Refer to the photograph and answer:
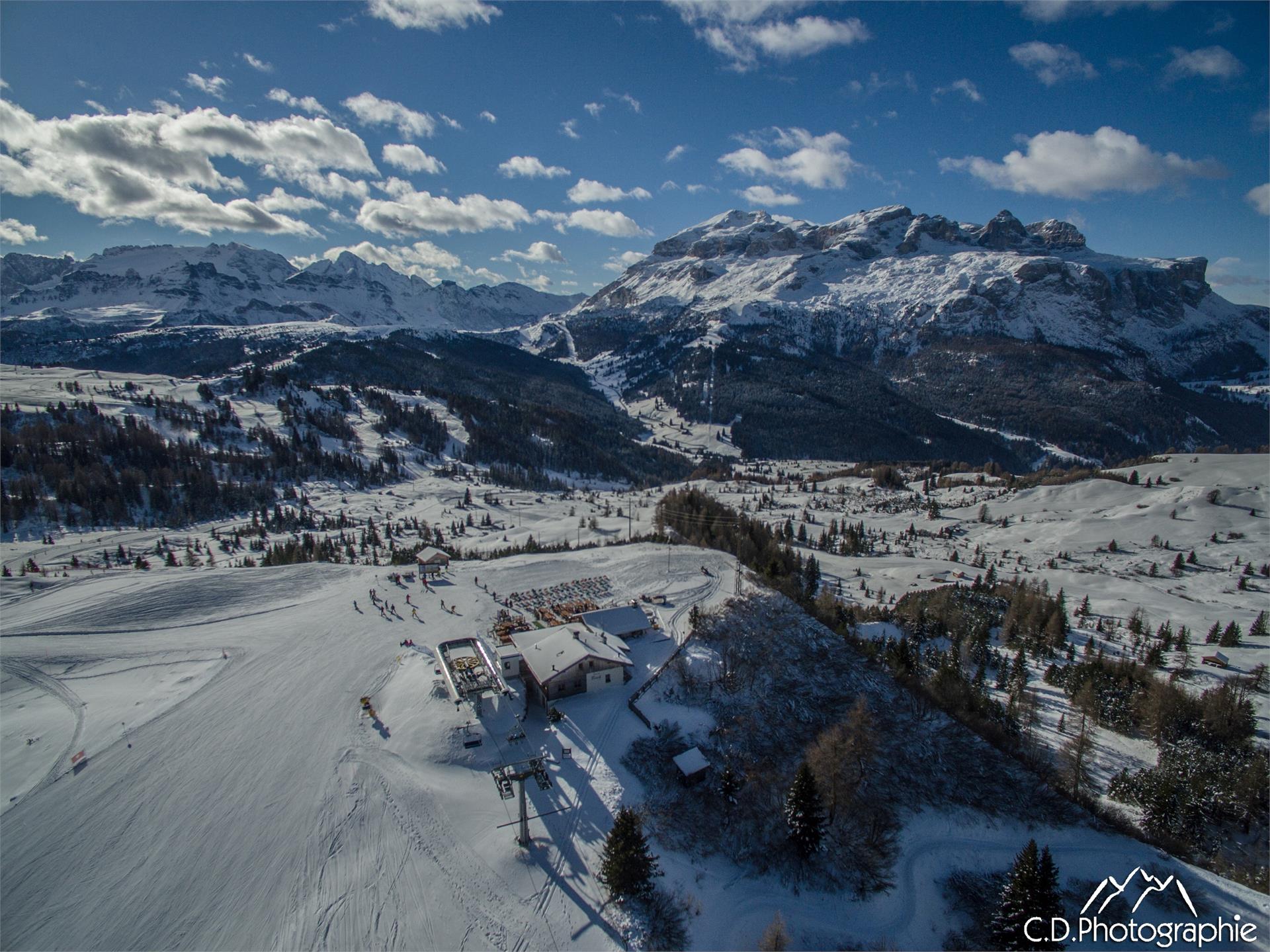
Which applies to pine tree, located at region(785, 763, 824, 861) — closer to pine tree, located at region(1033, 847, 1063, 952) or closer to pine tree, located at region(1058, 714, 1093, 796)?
pine tree, located at region(1033, 847, 1063, 952)

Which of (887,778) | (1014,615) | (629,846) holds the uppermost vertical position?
(629,846)

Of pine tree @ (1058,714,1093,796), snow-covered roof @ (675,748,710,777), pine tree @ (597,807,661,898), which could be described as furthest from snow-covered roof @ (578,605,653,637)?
pine tree @ (1058,714,1093,796)

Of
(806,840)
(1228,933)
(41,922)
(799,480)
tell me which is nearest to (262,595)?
(41,922)

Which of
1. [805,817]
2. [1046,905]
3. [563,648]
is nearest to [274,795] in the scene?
[563,648]

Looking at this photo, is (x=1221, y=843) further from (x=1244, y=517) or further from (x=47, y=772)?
(x=1244, y=517)

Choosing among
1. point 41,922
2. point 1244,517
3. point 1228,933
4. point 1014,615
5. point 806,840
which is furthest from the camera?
point 1244,517

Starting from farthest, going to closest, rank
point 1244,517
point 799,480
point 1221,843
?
point 799,480
point 1244,517
point 1221,843
